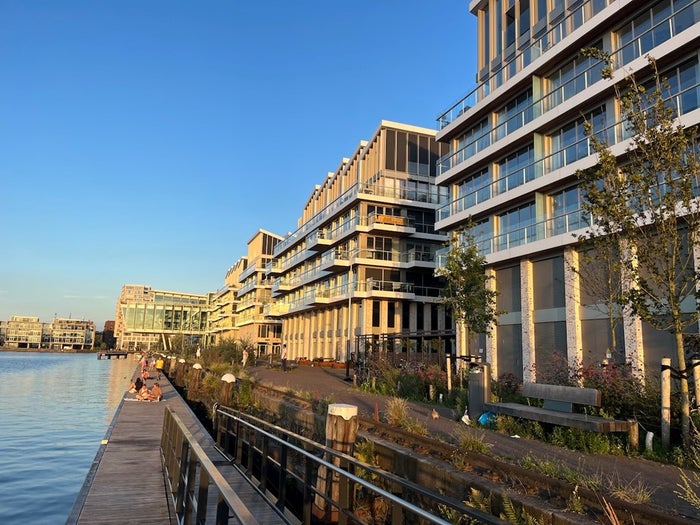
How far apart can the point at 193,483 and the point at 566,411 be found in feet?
24.9

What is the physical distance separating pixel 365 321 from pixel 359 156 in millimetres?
17161

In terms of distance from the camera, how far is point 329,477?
8.24 meters

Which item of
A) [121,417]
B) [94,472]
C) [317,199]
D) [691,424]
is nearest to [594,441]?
[691,424]

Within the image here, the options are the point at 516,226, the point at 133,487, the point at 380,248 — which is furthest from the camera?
the point at 380,248

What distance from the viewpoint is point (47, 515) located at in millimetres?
11219

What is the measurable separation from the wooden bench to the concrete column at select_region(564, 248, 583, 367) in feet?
38.6

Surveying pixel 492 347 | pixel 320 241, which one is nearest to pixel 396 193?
pixel 320 241

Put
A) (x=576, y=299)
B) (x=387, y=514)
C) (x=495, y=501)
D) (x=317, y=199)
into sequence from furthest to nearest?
(x=317, y=199), (x=576, y=299), (x=387, y=514), (x=495, y=501)

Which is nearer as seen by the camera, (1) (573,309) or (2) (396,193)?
(1) (573,309)

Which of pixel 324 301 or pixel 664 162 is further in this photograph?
pixel 324 301

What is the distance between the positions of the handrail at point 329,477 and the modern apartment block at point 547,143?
42.7ft

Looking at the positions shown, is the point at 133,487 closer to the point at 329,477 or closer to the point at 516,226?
the point at 329,477

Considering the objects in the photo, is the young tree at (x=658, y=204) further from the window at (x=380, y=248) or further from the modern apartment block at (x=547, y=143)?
the window at (x=380, y=248)

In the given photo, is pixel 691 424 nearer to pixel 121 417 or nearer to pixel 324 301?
pixel 121 417
